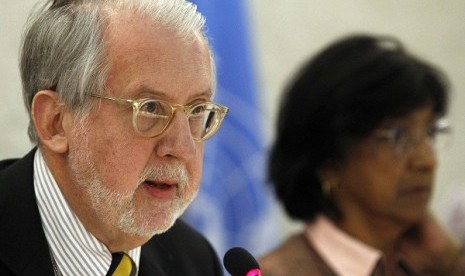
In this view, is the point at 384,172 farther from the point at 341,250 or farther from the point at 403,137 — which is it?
the point at 341,250

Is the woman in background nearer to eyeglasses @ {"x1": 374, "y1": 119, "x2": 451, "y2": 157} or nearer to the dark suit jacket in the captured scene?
eyeglasses @ {"x1": 374, "y1": 119, "x2": 451, "y2": 157}

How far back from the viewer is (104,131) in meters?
2.16

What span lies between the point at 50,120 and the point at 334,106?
1211mm

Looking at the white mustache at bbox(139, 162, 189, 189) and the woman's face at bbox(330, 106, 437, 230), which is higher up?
the woman's face at bbox(330, 106, 437, 230)

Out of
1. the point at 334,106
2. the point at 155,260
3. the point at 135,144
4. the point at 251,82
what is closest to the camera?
the point at 135,144

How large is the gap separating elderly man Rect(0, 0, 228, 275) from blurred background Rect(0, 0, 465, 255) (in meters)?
1.17

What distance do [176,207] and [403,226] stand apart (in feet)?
4.39

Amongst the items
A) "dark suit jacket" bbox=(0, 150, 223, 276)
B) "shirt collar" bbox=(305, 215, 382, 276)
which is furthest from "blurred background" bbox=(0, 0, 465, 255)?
"dark suit jacket" bbox=(0, 150, 223, 276)

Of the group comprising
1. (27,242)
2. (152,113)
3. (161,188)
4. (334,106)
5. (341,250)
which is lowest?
(27,242)

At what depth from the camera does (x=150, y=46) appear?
7.09 feet

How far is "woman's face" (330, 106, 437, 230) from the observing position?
3.20 m

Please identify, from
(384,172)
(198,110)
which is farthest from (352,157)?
(198,110)

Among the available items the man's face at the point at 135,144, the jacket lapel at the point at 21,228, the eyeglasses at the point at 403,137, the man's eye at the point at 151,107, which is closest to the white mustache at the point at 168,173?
the man's face at the point at 135,144

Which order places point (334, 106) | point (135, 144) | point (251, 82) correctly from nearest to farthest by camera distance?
1. point (135, 144)
2. point (334, 106)
3. point (251, 82)
